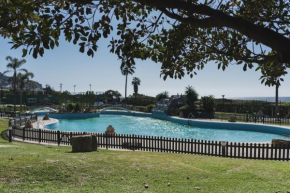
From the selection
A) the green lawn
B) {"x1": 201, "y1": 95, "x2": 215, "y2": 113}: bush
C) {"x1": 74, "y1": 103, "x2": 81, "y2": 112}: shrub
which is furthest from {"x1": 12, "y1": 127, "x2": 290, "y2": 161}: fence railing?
{"x1": 74, "y1": 103, "x2": 81, "y2": 112}: shrub

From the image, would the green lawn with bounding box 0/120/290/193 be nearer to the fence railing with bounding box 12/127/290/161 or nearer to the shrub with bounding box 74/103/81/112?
the fence railing with bounding box 12/127/290/161

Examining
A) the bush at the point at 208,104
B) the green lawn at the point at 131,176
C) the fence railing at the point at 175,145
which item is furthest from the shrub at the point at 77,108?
the green lawn at the point at 131,176

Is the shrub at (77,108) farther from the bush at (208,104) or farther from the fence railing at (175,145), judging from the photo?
the fence railing at (175,145)

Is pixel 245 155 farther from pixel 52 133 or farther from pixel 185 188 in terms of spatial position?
pixel 52 133

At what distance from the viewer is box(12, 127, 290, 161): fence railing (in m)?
12.3

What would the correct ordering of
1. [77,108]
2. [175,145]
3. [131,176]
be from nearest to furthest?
1. [131,176]
2. [175,145]
3. [77,108]

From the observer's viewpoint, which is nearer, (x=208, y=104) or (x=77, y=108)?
(x=208, y=104)

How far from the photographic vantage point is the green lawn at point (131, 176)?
20.6ft

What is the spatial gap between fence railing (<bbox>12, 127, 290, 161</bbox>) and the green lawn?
3716mm

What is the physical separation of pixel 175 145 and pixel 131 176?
6.81 metres

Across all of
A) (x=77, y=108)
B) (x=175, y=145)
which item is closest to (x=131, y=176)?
(x=175, y=145)

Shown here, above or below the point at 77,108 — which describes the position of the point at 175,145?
below

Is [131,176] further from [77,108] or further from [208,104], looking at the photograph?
[77,108]

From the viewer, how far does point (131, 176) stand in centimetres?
717
